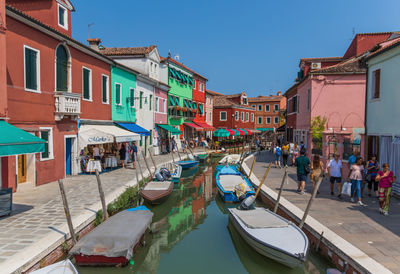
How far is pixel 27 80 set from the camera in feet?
38.5

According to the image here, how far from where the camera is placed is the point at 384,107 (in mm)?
12352

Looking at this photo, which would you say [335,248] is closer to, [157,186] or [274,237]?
[274,237]

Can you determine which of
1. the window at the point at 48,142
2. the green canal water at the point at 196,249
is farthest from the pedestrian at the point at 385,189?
the window at the point at 48,142

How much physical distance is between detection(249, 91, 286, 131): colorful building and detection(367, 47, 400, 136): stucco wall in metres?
46.2

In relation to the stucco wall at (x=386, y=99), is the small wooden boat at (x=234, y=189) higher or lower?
lower

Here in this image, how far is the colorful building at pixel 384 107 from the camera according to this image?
11320 millimetres

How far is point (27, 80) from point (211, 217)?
864 cm

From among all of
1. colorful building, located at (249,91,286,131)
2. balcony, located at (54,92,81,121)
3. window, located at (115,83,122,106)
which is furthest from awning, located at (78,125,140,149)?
colorful building, located at (249,91,286,131)

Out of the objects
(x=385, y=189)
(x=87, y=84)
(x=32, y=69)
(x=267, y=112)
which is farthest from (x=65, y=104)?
(x=267, y=112)

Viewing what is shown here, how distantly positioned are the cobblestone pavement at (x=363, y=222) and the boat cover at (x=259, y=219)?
123 centimetres

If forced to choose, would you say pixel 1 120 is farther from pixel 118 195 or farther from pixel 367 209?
pixel 367 209

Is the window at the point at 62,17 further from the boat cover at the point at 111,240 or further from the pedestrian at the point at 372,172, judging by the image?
the pedestrian at the point at 372,172

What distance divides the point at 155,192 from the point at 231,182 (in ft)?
12.6

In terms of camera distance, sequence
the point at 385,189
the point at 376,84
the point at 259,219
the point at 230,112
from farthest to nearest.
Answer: the point at 230,112
the point at 376,84
the point at 385,189
the point at 259,219
